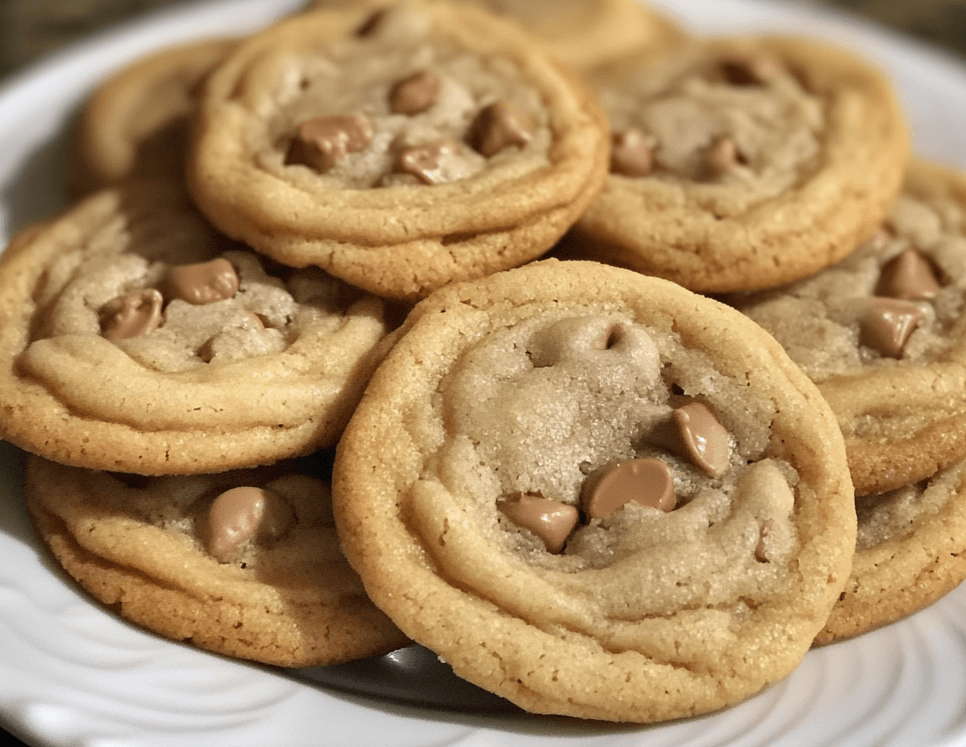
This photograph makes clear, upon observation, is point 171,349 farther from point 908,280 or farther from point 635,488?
point 908,280

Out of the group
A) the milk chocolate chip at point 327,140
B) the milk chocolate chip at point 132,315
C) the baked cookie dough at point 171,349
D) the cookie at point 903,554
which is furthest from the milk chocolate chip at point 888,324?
the milk chocolate chip at point 132,315

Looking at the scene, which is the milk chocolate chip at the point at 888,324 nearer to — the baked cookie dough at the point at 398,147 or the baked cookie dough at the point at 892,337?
the baked cookie dough at the point at 892,337

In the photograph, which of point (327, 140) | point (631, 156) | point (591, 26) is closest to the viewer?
point (327, 140)

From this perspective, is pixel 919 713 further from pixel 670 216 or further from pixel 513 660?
pixel 670 216

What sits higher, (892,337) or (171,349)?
(171,349)

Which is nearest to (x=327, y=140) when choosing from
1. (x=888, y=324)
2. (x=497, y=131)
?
(x=497, y=131)

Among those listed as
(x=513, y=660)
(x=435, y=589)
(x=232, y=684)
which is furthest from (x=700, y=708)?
(x=232, y=684)

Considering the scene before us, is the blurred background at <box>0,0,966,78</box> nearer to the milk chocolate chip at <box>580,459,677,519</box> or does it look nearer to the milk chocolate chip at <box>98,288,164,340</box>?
the milk chocolate chip at <box>98,288,164,340</box>
